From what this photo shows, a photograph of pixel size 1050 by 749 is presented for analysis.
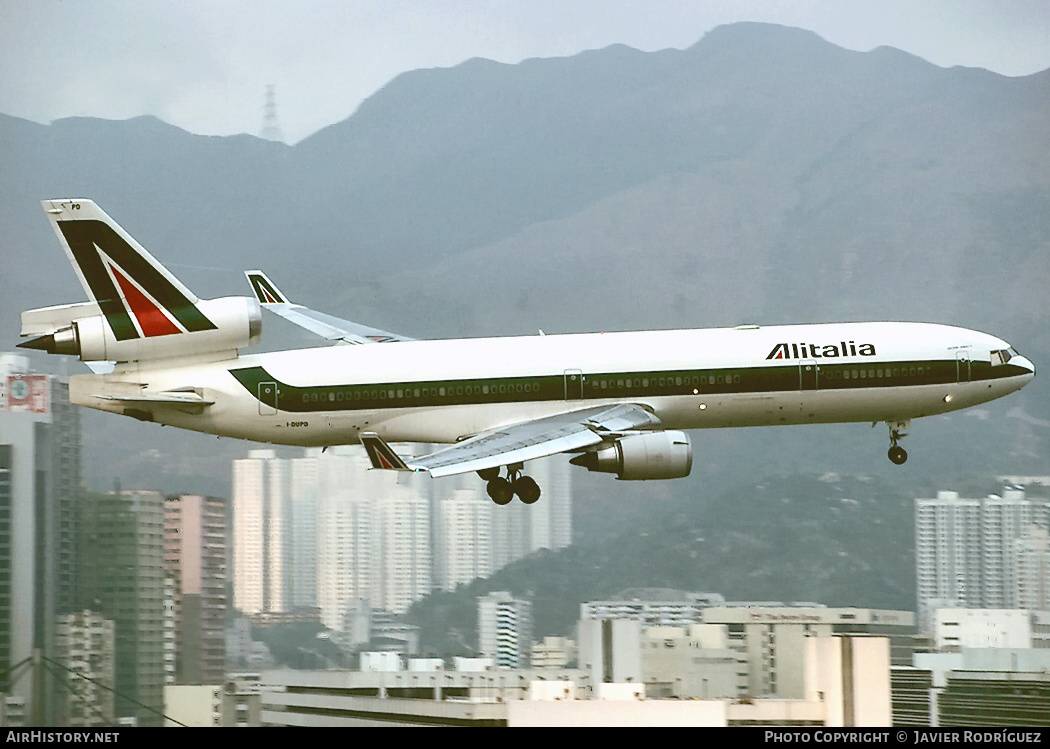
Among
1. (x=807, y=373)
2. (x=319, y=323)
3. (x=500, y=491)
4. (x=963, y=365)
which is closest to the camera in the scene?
(x=807, y=373)

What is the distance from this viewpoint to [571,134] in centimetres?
17925

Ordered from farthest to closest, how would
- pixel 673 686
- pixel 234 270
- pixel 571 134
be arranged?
pixel 571 134 < pixel 234 270 < pixel 673 686

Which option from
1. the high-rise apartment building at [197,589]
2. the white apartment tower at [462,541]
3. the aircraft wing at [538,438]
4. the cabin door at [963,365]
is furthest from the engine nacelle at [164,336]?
the white apartment tower at [462,541]

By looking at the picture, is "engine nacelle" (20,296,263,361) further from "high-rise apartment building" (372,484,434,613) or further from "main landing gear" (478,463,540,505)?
"high-rise apartment building" (372,484,434,613)

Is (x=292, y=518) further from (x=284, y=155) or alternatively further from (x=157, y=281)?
(x=284, y=155)

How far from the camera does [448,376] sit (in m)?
40.4

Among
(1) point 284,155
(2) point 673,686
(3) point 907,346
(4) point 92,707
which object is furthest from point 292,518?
(1) point 284,155

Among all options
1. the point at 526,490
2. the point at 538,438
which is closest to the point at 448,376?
the point at 538,438

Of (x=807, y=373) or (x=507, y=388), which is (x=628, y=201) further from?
(x=507, y=388)

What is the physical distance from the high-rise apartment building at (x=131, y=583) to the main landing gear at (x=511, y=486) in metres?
33.3

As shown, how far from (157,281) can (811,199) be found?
135m

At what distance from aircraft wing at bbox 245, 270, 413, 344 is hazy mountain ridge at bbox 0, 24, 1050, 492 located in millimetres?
49152

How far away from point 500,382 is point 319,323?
41.2 ft

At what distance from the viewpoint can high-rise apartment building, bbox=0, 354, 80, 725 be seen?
7262cm
